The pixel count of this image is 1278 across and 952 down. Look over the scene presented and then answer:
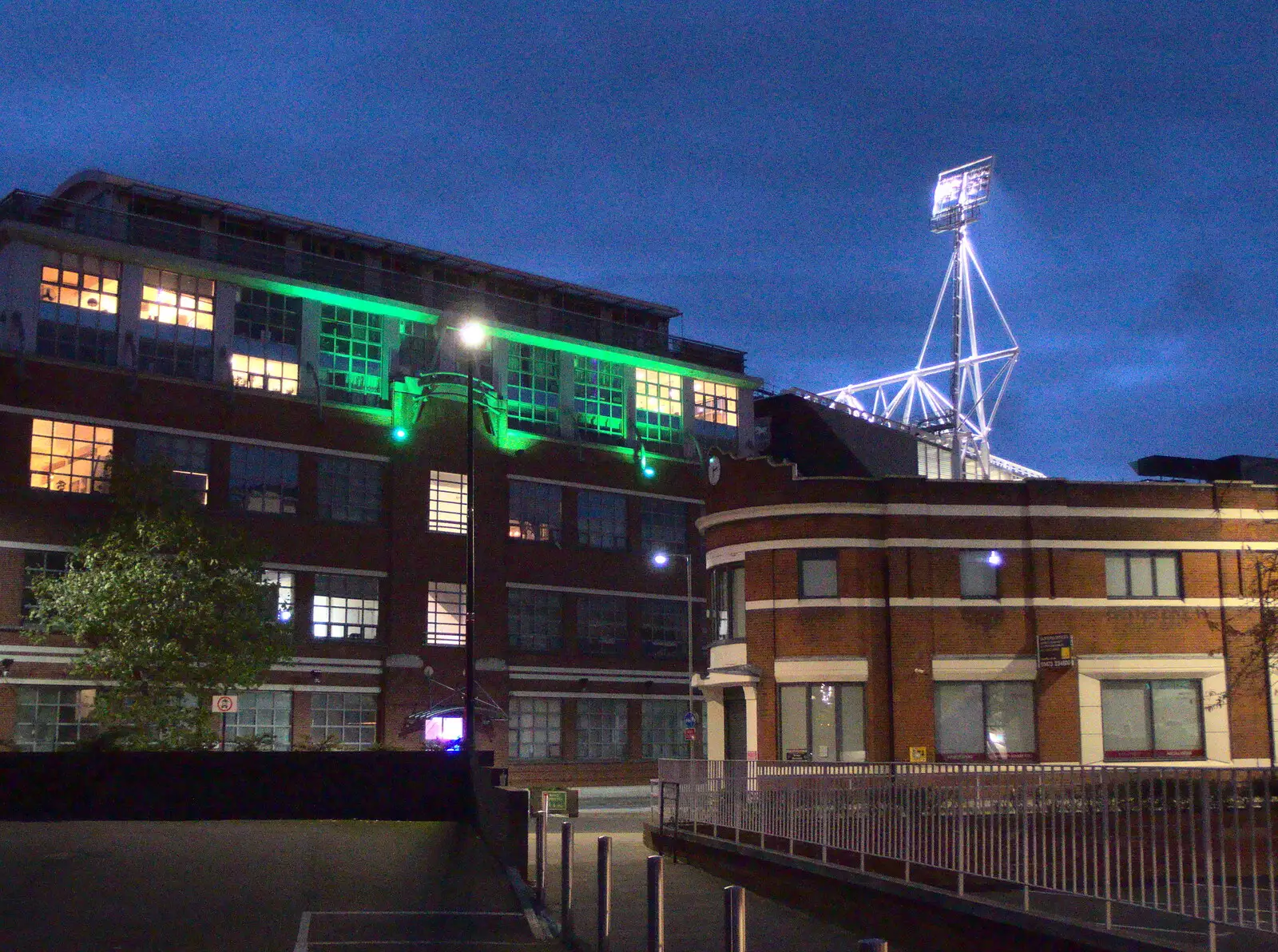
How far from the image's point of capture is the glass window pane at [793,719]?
37312mm

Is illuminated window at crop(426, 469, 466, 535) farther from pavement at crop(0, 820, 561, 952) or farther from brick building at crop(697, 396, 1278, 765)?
pavement at crop(0, 820, 561, 952)

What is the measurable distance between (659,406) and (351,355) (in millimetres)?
16966

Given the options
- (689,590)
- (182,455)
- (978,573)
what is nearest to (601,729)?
(689,590)

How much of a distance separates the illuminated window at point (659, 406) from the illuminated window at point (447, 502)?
1126 cm

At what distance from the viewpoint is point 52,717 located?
52406 millimetres

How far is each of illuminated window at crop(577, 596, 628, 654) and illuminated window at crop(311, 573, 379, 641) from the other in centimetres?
1075

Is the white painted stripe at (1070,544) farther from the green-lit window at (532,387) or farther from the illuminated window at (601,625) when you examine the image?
the green-lit window at (532,387)

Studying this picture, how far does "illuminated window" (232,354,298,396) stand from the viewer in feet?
195

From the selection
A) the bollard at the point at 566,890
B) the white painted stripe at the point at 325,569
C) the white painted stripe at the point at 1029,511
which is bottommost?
the bollard at the point at 566,890

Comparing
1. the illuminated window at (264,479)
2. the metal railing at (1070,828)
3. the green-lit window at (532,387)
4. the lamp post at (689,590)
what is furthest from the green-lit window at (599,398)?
Answer: the metal railing at (1070,828)

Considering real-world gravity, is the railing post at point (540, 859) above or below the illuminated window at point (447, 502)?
below

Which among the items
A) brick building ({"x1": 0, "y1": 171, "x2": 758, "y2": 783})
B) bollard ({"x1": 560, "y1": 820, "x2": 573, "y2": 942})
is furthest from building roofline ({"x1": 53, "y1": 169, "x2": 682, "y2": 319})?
bollard ({"x1": 560, "y1": 820, "x2": 573, "y2": 942})

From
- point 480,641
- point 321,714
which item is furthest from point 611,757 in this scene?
point 321,714

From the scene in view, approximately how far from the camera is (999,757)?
3603cm
